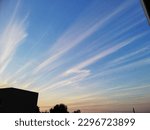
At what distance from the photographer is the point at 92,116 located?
3.05 meters

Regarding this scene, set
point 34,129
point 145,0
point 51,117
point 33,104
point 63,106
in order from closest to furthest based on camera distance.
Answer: point 145,0
point 34,129
point 51,117
point 33,104
point 63,106

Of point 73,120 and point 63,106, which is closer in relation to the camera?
point 73,120

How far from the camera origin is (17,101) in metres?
30.4

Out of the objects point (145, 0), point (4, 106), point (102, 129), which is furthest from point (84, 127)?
point (4, 106)

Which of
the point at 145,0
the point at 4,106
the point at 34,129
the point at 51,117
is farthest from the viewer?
the point at 4,106

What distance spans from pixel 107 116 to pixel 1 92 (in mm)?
28266

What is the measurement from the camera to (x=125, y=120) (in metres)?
3.06

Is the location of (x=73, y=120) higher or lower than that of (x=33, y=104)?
lower

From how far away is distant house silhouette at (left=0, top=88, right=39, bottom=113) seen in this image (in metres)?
29.2

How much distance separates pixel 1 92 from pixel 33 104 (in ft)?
17.9

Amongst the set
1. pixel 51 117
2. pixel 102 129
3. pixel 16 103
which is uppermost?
pixel 16 103

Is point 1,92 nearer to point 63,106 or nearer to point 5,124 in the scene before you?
point 63,106

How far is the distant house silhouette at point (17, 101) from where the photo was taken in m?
29.2

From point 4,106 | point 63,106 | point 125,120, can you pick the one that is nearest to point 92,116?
point 125,120
